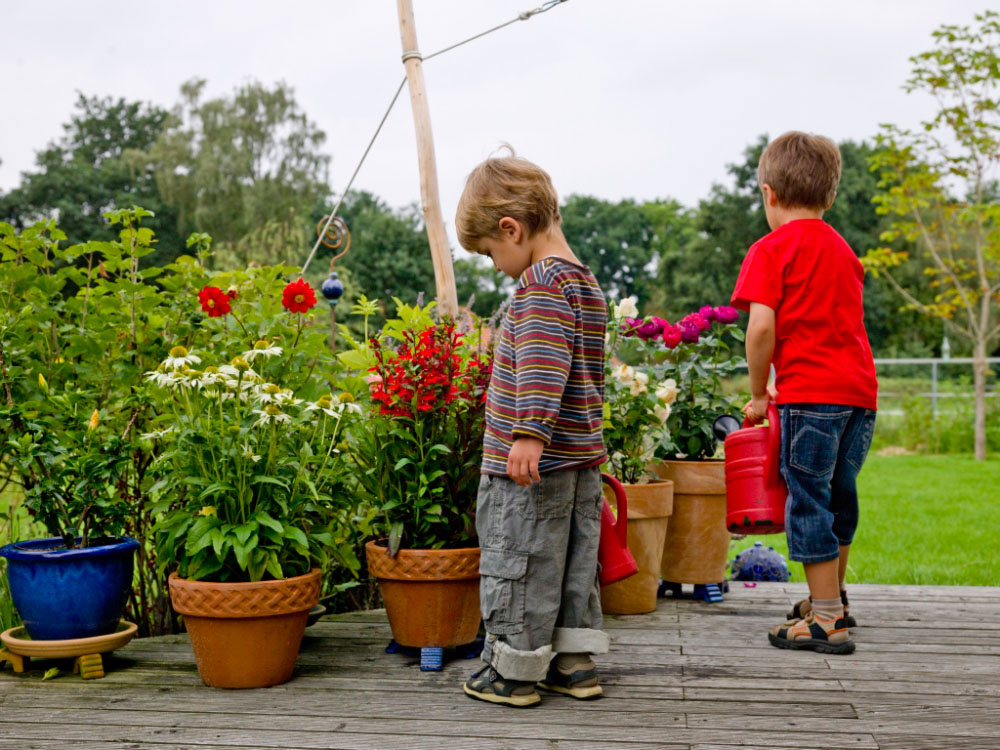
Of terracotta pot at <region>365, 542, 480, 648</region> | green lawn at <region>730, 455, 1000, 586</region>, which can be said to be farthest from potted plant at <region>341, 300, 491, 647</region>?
green lawn at <region>730, 455, 1000, 586</region>

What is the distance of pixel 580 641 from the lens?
2.39 meters

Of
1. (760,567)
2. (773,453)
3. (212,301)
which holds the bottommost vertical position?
(760,567)

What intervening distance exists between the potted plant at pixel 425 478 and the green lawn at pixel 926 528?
2743 mm

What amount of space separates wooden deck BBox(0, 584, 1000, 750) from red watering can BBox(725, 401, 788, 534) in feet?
1.29

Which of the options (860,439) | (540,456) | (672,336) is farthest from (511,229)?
(672,336)

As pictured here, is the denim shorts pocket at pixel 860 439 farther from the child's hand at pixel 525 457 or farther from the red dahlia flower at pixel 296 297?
the red dahlia flower at pixel 296 297

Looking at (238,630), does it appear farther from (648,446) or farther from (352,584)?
(648,446)

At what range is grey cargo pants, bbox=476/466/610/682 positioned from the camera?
2305 millimetres

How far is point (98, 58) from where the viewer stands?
25.3 metres

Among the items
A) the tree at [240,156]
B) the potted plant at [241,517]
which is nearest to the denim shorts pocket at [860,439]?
the potted plant at [241,517]

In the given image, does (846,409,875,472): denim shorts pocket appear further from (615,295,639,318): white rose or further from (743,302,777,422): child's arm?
(615,295,639,318): white rose

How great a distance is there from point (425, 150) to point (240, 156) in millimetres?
25475

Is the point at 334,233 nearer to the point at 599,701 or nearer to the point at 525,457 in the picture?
the point at 525,457

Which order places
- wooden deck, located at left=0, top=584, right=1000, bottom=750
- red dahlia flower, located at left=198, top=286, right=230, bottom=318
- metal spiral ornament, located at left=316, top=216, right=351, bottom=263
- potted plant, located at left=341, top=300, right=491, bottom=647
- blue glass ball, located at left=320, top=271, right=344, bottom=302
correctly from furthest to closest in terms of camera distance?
blue glass ball, located at left=320, top=271, right=344, bottom=302
metal spiral ornament, located at left=316, top=216, right=351, bottom=263
red dahlia flower, located at left=198, top=286, right=230, bottom=318
potted plant, located at left=341, top=300, right=491, bottom=647
wooden deck, located at left=0, top=584, right=1000, bottom=750
